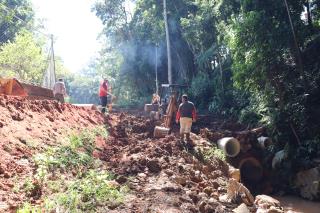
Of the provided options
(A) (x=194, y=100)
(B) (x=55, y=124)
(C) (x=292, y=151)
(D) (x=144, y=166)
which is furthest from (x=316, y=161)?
(A) (x=194, y=100)

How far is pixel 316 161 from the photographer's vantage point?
11477mm

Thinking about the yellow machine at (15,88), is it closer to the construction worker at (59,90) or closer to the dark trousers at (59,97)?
the construction worker at (59,90)

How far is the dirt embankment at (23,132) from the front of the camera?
5.68 meters

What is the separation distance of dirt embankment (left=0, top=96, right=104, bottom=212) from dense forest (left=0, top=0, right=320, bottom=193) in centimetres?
571

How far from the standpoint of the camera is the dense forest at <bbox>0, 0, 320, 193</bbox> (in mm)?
12773

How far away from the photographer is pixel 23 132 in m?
7.90

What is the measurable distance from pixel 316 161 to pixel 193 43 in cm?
1385

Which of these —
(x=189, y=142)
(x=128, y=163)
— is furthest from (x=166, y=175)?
(x=189, y=142)

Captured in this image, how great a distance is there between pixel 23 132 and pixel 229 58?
48.7ft

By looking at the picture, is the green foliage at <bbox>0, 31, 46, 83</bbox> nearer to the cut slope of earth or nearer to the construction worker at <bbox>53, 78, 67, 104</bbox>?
the construction worker at <bbox>53, 78, 67, 104</bbox>

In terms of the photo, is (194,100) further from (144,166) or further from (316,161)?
(144,166)

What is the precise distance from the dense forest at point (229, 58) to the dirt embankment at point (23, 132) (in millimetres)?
5705

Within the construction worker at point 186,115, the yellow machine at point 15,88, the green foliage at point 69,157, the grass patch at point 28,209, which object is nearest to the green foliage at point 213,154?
the construction worker at point 186,115

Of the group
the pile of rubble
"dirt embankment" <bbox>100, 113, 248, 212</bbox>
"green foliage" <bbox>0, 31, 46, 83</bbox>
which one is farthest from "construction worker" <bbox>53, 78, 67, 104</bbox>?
"green foliage" <bbox>0, 31, 46, 83</bbox>
